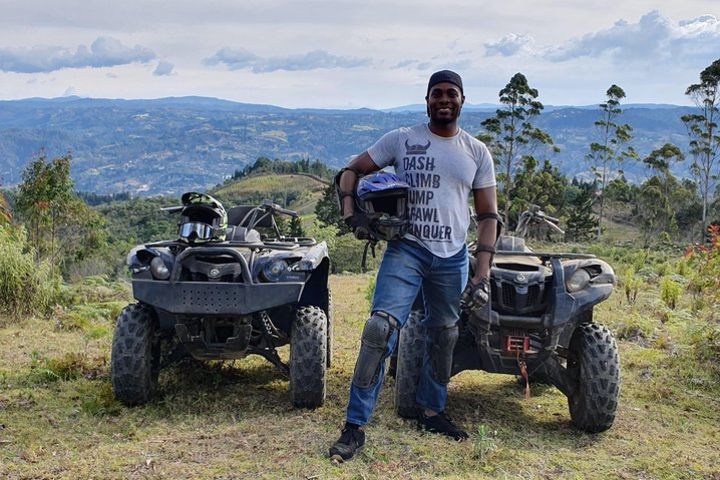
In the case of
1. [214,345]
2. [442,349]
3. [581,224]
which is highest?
[442,349]

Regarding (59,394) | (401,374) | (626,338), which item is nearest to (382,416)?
(401,374)

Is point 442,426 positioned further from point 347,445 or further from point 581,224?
point 581,224

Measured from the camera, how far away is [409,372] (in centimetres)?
527

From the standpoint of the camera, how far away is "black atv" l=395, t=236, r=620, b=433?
495 cm

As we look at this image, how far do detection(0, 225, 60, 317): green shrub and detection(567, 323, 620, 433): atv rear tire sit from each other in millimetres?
7326

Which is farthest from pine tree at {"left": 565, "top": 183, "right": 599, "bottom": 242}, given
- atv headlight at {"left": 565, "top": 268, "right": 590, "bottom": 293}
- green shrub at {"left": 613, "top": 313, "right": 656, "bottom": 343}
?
atv headlight at {"left": 565, "top": 268, "right": 590, "bottom": 293}

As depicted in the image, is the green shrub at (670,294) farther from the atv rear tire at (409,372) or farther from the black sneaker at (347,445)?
the black sneaker at (347,445)

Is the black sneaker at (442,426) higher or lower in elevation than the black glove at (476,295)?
lower

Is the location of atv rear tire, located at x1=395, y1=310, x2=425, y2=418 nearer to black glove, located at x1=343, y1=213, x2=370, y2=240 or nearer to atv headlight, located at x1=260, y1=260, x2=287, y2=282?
atv headlight, located at x1=260, y1=260, x2=287, y2=282

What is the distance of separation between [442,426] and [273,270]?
1.72 meters

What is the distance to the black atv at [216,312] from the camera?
5.19m

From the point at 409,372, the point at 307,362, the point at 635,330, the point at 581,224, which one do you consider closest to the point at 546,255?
the point at 409,372

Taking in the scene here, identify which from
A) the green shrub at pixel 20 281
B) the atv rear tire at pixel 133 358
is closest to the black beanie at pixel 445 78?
the atv rear tire at pixel 133 358

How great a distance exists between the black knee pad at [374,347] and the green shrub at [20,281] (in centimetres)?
643
